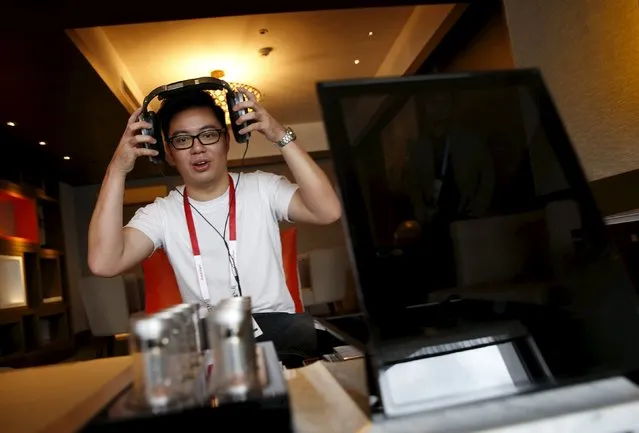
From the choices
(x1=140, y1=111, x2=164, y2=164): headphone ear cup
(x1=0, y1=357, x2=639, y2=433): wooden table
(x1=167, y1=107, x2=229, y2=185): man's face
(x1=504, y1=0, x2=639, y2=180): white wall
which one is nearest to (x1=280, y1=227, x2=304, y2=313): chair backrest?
(x1=167, y1=107, x2=229, y2=185): man's face

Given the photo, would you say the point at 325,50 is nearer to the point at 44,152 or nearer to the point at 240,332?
the point at 44,152

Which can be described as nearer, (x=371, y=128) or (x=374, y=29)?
(x=371, y=128)

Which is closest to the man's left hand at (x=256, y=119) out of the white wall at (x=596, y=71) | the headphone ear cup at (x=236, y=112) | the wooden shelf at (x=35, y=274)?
the headphone ear cup at (x=236, y=112)

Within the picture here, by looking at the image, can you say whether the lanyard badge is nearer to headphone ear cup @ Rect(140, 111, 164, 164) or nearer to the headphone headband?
headphone ear cup @ Rect(140, 111, 164, 164)

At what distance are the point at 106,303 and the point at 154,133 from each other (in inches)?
110

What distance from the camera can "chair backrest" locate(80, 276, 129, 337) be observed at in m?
3.57

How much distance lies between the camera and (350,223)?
472 mm

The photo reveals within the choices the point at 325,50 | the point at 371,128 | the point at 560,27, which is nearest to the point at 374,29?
the point at 325,50

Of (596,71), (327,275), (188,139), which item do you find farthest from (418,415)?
(327,275)

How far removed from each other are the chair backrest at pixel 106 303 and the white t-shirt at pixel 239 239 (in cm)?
250

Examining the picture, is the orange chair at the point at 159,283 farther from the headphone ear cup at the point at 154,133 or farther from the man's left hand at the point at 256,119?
the man's left hand at the point at 256,119

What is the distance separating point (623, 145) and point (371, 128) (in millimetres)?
1989

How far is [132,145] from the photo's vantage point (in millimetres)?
1058

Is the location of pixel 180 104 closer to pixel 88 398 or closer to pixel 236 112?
pixel 236 112
